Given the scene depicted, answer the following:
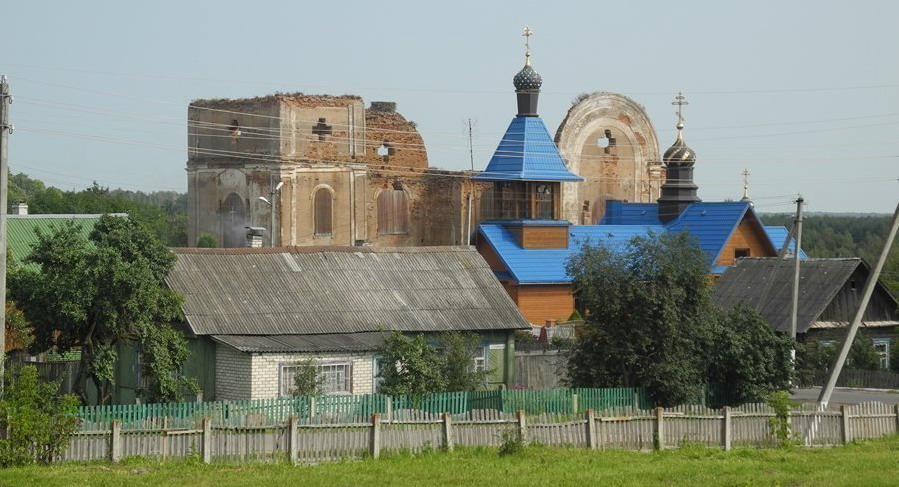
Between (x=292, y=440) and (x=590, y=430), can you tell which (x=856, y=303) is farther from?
(x=292, y=440)

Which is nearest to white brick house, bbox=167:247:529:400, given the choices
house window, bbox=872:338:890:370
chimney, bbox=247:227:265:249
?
chimney, bbox=247:227:265:249

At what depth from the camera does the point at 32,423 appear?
20641 mm

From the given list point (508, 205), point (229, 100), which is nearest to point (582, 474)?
point (508, 205)

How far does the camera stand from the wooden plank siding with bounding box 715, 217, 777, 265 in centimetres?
4809

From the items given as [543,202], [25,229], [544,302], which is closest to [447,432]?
[25,229]

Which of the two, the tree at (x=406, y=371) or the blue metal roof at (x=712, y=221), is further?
the blue metal roof at (x=712, y=221)

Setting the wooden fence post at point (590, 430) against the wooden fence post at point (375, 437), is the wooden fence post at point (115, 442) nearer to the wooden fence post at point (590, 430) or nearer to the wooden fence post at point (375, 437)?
the wooden fence post at point (375, 437)

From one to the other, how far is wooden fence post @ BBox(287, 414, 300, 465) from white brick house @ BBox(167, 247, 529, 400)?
13.1 ft

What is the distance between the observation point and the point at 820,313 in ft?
120

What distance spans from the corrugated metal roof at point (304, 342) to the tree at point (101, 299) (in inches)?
73.7

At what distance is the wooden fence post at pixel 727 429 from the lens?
2455 cm

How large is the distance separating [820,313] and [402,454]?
1725 cm

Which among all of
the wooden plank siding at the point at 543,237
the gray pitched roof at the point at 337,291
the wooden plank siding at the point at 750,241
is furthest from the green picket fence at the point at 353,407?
the wooden plank siding at the point at 750,241

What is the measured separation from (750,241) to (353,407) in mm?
26622
